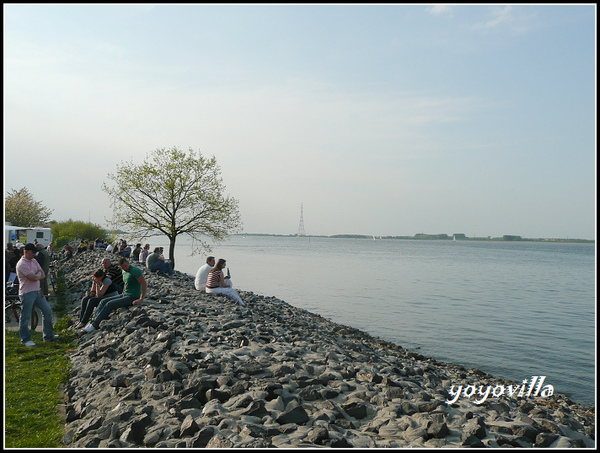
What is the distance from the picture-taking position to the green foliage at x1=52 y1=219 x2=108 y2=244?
57.3 metres

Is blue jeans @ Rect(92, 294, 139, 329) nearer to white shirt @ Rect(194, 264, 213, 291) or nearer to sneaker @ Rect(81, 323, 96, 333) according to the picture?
sneaker @ Rect(81, 323, 96, 333)

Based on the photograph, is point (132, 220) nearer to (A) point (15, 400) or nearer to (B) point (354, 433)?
(A) point (15, 400)

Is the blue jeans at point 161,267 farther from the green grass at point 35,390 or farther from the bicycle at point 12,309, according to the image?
the green grass at point 35,390

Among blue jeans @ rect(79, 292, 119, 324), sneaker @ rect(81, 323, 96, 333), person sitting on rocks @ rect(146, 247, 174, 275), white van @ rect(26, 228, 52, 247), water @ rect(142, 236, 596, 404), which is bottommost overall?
water @ rect(142, 236, 596, 404)

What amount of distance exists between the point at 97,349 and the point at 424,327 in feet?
48.7

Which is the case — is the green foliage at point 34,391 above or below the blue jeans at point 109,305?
below

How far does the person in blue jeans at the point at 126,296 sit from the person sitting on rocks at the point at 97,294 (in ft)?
0.73

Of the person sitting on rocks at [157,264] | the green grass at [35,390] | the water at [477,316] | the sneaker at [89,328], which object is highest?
the person sitting on rocks at [157,264]

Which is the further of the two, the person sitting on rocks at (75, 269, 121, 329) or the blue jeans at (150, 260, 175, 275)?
the blue jeans at (150, 260, 175, 275)

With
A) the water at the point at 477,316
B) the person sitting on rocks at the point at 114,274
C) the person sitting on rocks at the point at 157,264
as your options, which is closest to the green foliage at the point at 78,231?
the water at the point at 477,316

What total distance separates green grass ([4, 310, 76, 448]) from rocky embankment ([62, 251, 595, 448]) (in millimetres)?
230

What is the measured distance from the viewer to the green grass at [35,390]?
5.52 metres
